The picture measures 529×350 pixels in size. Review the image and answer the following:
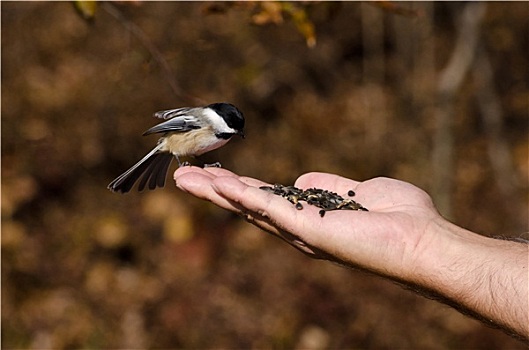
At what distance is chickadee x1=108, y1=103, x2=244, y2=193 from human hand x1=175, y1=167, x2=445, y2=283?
559 millimetres

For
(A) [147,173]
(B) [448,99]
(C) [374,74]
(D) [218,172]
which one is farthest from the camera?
(C) [374,74]

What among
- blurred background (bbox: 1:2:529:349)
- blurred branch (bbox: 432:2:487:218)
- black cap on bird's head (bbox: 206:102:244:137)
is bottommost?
blurred background (bbox: 1:2:529:349)

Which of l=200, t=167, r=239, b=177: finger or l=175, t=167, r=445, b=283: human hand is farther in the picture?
l=200, t=167, r=239, b=177: finger

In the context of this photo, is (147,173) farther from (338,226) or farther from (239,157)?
(239,157)

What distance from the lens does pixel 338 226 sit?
2734mm

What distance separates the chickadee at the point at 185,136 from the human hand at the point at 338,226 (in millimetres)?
559

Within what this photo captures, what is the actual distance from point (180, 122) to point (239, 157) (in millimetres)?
4750

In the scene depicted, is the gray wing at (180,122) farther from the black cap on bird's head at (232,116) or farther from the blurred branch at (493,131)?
the blurred branch at (493,131)

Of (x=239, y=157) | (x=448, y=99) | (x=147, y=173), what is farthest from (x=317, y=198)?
(x=239, y=157)

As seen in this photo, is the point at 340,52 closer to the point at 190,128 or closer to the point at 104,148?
the point at 104,148

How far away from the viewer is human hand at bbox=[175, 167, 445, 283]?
273 centimetres

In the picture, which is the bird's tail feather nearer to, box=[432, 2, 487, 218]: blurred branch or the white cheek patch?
the white cheek patch

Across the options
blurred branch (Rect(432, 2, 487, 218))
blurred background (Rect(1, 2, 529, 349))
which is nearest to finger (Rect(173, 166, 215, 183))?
blurred background (Rect(1, 2, 529, 349))

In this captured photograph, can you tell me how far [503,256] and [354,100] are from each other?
705 cm
